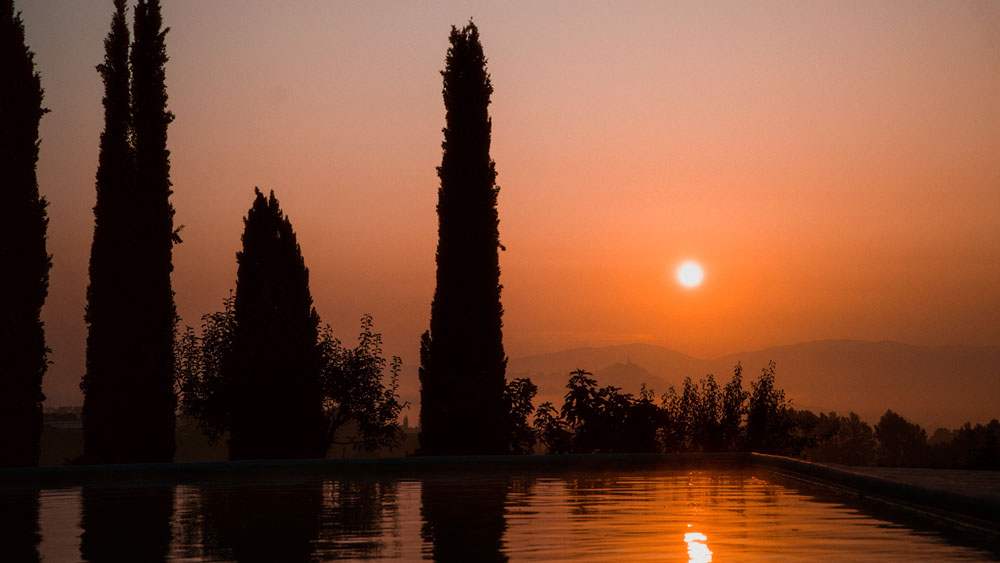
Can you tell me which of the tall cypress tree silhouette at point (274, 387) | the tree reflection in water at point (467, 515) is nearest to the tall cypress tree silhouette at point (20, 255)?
the tall cypress tree silhouette at point (274, 387)

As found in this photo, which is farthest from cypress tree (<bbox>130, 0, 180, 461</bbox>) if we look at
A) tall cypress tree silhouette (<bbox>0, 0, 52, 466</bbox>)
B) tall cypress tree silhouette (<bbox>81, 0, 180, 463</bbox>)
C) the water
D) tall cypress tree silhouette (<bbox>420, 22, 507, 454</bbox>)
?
the water

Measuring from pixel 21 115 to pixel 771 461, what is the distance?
21.8m

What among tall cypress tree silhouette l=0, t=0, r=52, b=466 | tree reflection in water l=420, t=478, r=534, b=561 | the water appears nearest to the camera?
the water

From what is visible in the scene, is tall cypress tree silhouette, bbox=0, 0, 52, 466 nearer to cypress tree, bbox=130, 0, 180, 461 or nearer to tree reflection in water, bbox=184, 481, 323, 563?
cypress tree, bbox=130, 0, 180, 461

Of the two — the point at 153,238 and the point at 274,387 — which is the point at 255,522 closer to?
the point at 274,387

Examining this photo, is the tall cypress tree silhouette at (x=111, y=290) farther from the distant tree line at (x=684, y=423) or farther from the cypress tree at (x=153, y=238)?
the distant tree line at (x=684, y=423)

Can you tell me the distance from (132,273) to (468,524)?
883 inches

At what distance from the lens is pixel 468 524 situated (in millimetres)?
10312

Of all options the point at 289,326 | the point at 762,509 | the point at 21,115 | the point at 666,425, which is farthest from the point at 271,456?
the point at 762,509

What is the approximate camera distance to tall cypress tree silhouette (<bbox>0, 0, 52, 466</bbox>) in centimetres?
2867

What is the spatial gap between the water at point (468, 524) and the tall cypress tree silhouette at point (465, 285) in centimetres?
1086

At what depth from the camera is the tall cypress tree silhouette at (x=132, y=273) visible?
2966 cm

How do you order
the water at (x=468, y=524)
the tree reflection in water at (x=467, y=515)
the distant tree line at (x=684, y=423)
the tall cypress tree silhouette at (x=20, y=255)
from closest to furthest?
the water at (x=468, y=524)
the tree reflection in water at (x=467, y=515)
the distant tree line at (x=684, y=423)
the tall cypress tree silhouette at (x=20, y=255)

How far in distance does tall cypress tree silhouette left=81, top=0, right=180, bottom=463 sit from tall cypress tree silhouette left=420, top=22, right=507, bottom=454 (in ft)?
23.3
